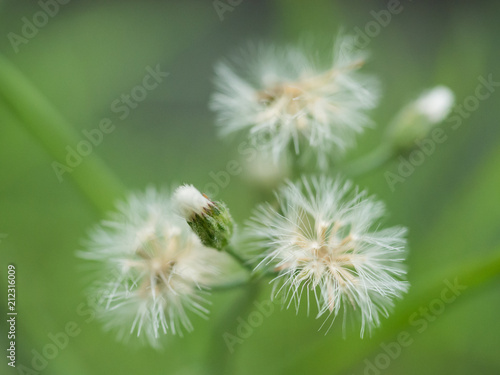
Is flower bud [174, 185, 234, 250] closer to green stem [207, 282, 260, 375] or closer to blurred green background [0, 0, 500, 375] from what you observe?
green stem [207, 282, 260, 375]

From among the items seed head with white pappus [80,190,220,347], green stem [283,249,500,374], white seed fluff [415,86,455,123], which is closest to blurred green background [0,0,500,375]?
green stem [283,249,500,374]

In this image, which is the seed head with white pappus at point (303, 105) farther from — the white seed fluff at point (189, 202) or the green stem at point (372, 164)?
the white seed fluff at point (189, 202)

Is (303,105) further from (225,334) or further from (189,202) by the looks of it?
(225,334)

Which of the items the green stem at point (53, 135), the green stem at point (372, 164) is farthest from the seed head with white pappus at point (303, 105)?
the green stem at point (53, 135)

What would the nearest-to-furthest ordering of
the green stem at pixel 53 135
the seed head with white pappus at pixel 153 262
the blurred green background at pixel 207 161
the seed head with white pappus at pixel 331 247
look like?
the seed head with white pappus at pixel 331 247 → the seed head with white pappus at pixel 153 262 → the green stem at pixel 53 135 → the blurred green background at pixel 207 161

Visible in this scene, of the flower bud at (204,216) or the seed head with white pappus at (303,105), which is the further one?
the seed head with white pappus at (303,105)

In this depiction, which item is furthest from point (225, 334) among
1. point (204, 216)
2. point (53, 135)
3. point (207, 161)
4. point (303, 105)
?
point (207, 161)

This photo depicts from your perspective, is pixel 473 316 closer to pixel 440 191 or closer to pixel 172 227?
pixel 440 191
